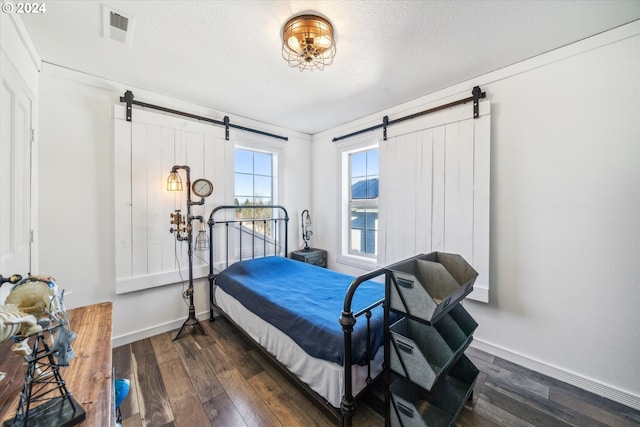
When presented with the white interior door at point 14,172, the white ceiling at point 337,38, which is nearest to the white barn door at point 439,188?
the white ceiling at point 337,38

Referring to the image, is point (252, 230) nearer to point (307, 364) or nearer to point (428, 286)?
point (307, 364)

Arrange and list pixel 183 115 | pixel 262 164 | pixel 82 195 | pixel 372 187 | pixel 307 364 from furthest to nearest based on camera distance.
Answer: pixel 262 164 < pixel 372 187 < pixel 183 115 < pixel 82 195 < pixel 307 364

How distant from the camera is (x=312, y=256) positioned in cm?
354

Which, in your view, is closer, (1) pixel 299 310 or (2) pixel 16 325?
(2) pixel 16 325

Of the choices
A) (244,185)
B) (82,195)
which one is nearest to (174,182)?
(82,195)

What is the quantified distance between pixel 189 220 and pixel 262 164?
137cm

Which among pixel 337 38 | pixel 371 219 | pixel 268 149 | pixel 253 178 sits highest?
pixel 337 38

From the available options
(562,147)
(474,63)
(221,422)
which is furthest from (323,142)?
(221,422)

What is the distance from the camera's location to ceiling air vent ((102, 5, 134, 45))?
151 centimetres

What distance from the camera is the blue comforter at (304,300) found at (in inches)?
58.5

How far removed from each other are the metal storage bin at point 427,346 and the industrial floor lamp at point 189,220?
81.8 inches

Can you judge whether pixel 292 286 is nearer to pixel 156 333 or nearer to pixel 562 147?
pixel 156 333

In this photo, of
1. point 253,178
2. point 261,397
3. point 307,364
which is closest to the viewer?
point 307,364

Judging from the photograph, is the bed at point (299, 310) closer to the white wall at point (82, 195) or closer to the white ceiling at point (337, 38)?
the white wall at point (82, 195)
